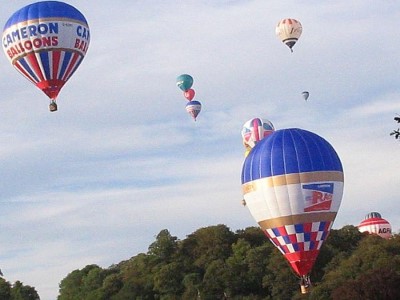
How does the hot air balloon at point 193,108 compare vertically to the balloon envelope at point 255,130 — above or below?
above

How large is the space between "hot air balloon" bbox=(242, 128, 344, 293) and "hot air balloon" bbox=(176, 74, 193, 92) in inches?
1372

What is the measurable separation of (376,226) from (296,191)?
46.4 meters

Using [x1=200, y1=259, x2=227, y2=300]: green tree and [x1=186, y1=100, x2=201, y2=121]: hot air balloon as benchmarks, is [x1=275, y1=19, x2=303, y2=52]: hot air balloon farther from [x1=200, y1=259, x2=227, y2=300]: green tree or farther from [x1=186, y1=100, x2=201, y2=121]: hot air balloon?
[x1=200, y1=259, x2=227, y2=300]: green tree

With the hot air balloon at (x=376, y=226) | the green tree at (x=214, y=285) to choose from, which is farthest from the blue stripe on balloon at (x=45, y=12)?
the hot air balloon at (x=376, y=226)

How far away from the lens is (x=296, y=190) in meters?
41.4

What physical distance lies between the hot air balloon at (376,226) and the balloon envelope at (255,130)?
2023 centimetres

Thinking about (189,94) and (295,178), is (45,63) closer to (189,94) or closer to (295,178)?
(295,178)

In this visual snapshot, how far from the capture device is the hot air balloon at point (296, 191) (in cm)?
4150

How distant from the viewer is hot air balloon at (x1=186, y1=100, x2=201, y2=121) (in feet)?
252

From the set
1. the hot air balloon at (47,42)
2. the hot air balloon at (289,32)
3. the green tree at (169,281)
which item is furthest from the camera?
the green tree at (169,281)

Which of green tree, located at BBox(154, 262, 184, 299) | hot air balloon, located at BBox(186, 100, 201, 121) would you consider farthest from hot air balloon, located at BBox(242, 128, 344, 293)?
hot air balloon, located at BBox(186, 100, 201, 121)

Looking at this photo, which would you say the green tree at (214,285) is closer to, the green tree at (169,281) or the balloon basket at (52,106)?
the green tree at (169,281)

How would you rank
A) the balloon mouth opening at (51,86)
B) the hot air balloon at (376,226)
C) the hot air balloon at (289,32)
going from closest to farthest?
the balloon mouth opening at (51,86) < the hot air balloon at (289,32) < the hot air balloon at (376,226)

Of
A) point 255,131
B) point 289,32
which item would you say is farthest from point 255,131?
point 289,32
